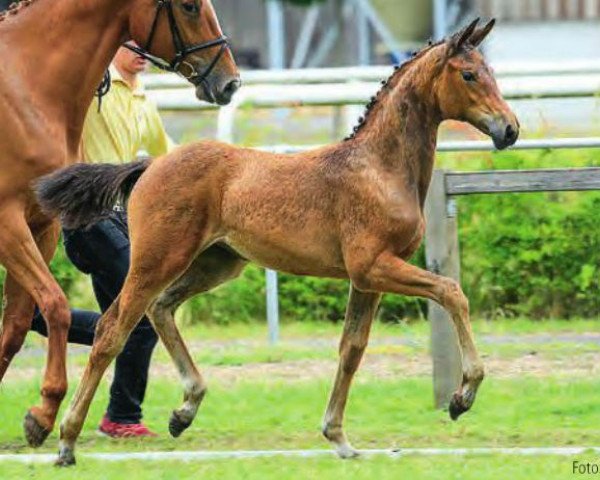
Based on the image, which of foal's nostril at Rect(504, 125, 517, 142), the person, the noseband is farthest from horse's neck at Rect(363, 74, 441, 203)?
the person

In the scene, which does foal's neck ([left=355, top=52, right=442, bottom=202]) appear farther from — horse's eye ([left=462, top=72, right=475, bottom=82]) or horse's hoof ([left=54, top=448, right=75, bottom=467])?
horse's hoof ([left=54, top=448, right=75, bottom=467])

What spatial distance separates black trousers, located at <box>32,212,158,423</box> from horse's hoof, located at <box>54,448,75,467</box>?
1.17m

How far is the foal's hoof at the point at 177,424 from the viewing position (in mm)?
7816

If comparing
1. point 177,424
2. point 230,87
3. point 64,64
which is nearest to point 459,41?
point 230,87

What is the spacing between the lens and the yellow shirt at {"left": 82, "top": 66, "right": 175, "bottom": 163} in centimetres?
873

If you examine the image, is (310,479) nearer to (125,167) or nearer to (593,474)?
(593,474)

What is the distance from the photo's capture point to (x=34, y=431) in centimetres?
795

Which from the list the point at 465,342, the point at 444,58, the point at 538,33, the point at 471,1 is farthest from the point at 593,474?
the point at 471,1

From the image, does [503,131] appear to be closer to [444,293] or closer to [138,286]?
[444,293]

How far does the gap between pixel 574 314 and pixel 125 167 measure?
4.87 meters

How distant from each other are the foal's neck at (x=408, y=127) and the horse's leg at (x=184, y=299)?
892mm

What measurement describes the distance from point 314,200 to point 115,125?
1664 mm

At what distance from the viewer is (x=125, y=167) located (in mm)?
7770

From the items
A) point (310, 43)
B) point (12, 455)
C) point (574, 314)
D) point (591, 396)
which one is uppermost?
point (12, 455)
